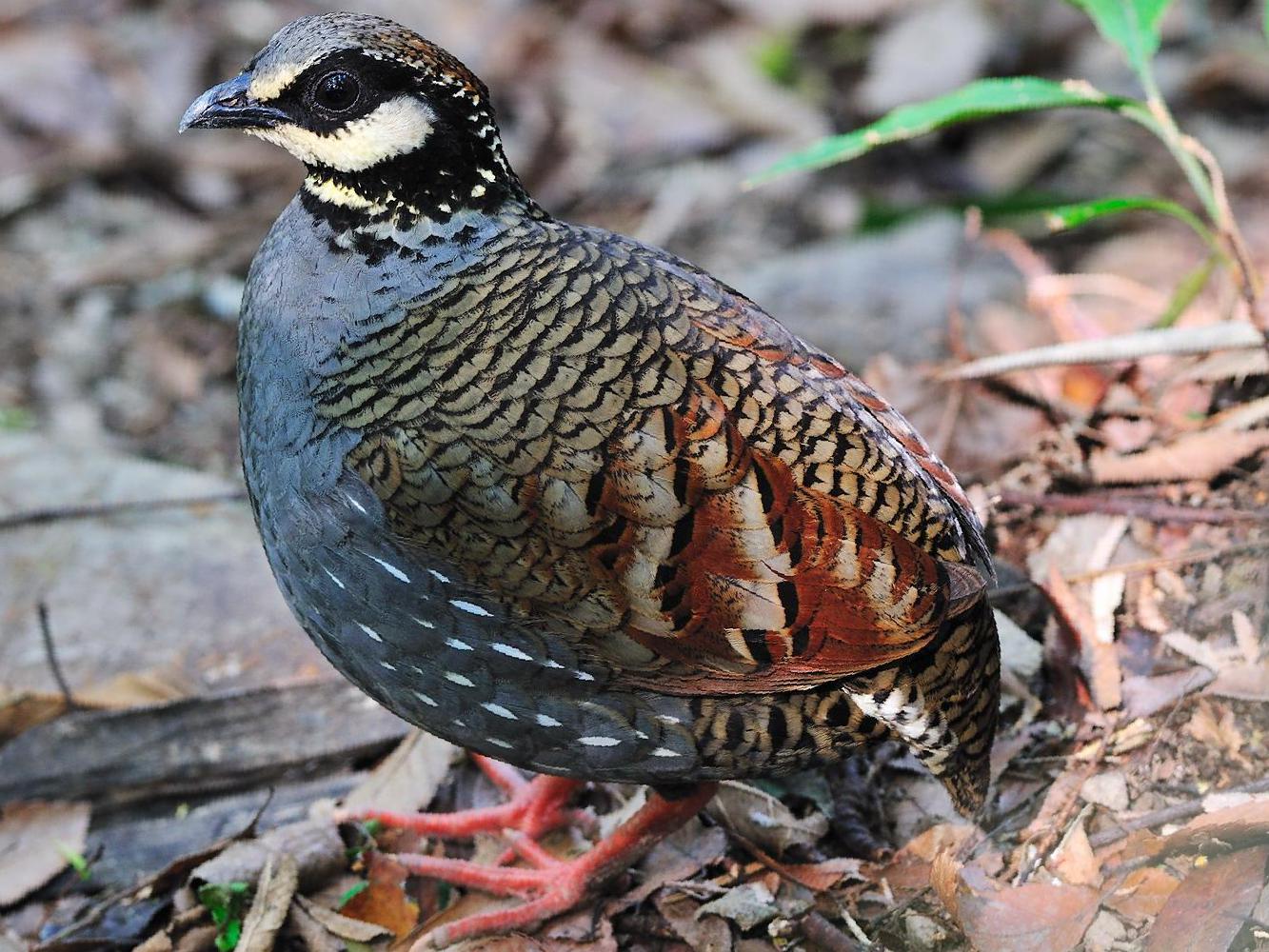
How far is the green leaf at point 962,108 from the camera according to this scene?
4.27m

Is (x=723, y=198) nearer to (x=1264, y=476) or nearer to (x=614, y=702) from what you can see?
(x=1264, y=476)

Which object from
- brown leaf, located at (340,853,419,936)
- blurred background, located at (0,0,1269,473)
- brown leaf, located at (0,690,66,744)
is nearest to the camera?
brown leaf, located at (340,853,419,936)

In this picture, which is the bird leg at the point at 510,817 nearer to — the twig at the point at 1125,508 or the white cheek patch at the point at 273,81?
the twig at the point at 1125,508

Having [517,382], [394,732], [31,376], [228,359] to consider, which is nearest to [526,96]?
[228,359]

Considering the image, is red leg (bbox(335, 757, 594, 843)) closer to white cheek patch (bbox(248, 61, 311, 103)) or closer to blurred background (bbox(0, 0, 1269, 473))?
white cheek patch (bbox(248, 61, 311, 103))

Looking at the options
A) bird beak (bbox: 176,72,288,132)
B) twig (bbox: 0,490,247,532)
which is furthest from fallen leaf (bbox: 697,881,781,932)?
twig (bbox: 0,490,247,532)

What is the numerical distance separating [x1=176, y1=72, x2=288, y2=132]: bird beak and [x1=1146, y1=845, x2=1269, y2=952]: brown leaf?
274 cm

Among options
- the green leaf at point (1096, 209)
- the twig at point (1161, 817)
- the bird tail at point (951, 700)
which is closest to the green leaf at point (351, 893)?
the bird tail at point (951, 700)

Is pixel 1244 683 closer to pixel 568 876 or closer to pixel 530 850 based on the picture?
pixel 568 876

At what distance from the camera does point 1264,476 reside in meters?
4.07

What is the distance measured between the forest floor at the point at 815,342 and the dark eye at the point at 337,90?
1929mm

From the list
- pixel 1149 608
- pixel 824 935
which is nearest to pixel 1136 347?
pixel 1149 608

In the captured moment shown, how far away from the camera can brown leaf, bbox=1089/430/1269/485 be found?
13.5 ft

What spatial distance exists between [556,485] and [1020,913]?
4.82 ft
